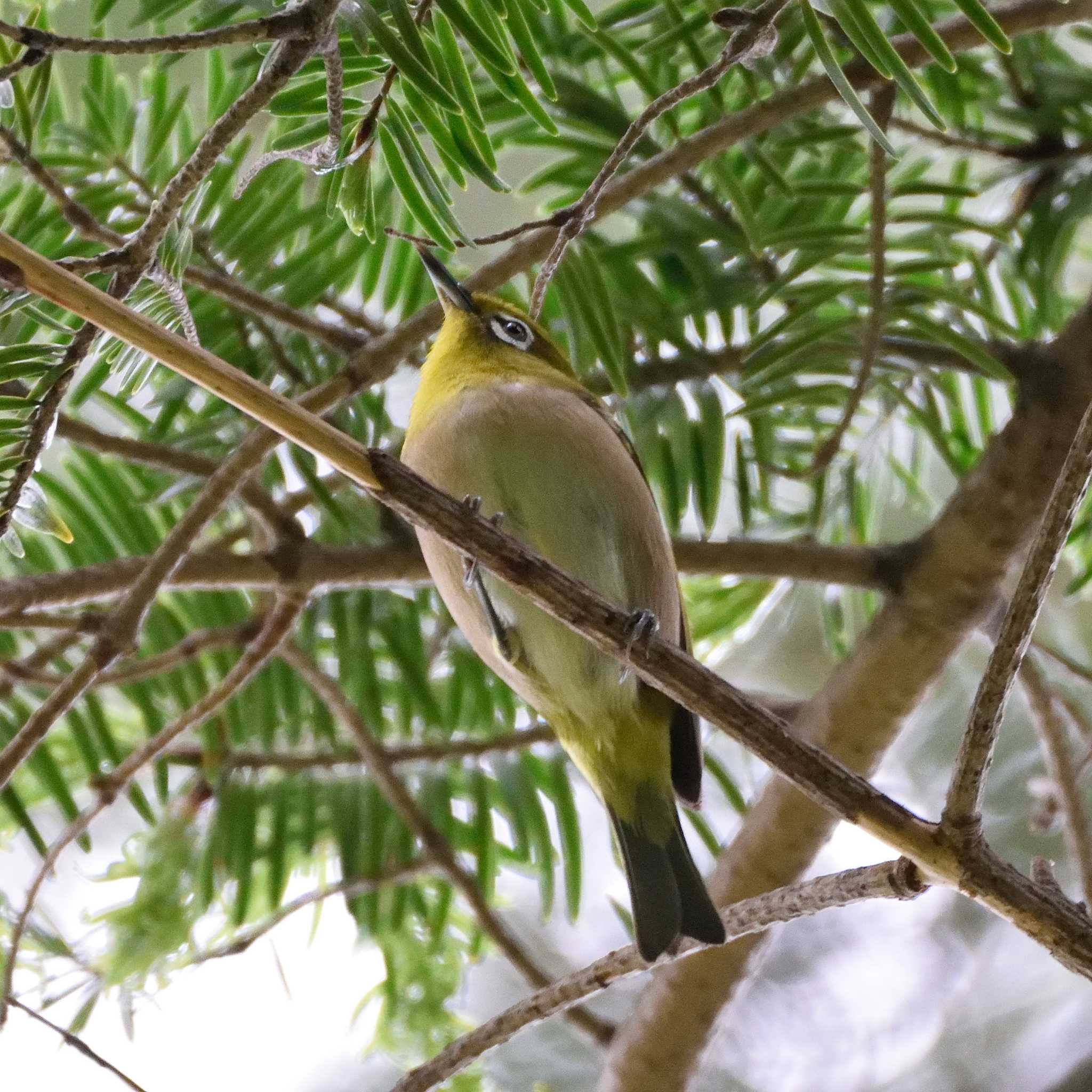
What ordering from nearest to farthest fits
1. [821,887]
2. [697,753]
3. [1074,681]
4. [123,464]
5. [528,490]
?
[821,887], [528,490], [697,753], [123,464], [1074,681]

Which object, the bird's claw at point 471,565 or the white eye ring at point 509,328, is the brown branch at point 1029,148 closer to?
the white eye ring at point 509,328

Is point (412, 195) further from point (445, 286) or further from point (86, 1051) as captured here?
point (86, 1051)

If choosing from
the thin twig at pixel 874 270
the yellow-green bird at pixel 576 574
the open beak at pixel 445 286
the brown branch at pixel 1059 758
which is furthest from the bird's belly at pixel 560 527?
the brown branch at pixel 1059 758

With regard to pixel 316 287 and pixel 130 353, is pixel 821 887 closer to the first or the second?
pixel 130 353

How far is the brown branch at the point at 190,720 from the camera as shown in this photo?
132cm

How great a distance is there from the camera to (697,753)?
159 centimetres

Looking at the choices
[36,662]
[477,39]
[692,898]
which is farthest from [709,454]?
[36,662]

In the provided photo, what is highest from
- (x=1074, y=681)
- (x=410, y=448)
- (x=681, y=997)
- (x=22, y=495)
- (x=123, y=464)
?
(x=123, y=464)

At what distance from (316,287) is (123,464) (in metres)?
0.38

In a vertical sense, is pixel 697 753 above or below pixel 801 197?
below

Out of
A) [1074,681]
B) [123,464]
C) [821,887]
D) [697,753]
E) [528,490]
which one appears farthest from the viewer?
[1074,681]

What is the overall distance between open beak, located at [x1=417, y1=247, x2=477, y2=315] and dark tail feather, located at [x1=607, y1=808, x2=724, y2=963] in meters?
0.66

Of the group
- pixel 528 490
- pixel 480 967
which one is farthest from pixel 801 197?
pixel 480 967

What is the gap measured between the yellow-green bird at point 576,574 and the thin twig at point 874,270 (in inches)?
8.8
